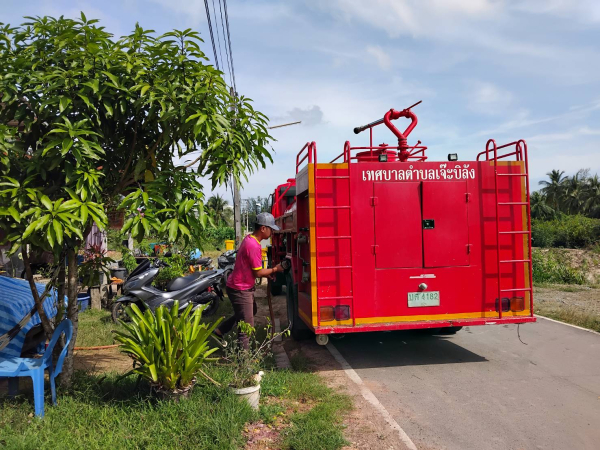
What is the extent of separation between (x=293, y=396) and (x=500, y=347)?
12.7 feet

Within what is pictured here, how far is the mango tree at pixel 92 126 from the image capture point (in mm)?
3922

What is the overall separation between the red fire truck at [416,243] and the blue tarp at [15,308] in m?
3.32

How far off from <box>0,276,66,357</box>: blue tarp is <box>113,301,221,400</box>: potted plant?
61.2 inches

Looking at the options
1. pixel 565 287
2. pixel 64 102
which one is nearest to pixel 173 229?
pixel 64 102

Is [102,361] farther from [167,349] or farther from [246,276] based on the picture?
[167,349]

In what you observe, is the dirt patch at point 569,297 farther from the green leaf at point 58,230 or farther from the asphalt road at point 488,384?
the green leaf at point 58,230

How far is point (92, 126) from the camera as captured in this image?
4.46m

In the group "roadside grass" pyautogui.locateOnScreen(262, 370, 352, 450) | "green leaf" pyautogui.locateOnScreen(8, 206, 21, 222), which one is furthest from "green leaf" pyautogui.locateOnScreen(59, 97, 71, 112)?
"roadside grass" pyautogui.locateOnScreen(262, 370, 352, 450)

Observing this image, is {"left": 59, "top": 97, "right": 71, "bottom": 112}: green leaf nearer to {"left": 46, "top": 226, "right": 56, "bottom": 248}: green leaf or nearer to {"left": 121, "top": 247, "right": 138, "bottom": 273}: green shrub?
{"left": 46, "top": 226, "right": 56, "bottom": 248}: green leaf

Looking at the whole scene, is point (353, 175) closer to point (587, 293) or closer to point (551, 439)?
point (551, 439)

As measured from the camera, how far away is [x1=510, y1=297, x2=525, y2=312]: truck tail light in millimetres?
6254

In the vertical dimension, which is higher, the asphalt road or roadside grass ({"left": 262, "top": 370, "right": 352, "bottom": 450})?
roadside grass ({"left": 262, "top": 370, "right": 352, "bottom": 450})

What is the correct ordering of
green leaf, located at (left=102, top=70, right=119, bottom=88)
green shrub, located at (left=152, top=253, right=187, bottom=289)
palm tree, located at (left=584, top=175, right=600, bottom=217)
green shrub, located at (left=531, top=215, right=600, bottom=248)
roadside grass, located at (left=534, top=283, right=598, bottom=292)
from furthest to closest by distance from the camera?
palm tree, located at (left=584, top=175, right=600, bottom=217)
green shrub, located at (left=531, top=215, right=600, bottom=248)
roadside grass, located at (left=534, top=283, right=598, bottom=292)
green shrub, located at (left=152, top=253, right=187, bottom=289)
green leaf, located at (left=102, top=70, right=119, bottom=88)

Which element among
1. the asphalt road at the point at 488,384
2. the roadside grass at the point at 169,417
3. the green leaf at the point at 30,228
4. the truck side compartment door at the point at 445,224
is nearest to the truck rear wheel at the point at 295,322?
the asphalt road at the point at 488,384
